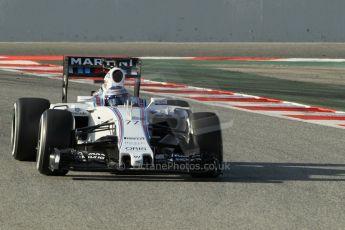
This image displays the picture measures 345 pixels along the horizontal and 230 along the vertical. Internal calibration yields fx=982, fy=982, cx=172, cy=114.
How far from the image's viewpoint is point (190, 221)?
7.89 meters

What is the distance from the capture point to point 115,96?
1077 cm

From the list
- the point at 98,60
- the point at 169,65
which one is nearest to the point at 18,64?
the point at 169,65

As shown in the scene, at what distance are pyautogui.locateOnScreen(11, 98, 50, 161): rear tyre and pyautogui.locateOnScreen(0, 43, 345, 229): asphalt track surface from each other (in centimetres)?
13

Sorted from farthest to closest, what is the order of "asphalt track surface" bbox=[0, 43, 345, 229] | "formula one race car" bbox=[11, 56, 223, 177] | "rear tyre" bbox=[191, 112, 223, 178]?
"rear tyre" bbox=[191, 112, 223, 178] → "formula one race car" bbox=[11, 56, 223, 177] → "asphalt track surface" bbox=[0, 43, 345, 229]

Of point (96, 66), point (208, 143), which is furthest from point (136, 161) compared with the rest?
point (96, 66)

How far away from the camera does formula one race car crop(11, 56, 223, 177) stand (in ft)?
31.7

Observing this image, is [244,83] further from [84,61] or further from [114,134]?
[114,134]

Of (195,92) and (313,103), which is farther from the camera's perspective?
(195,92)

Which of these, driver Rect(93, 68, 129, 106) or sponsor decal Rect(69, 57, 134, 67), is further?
sponsor decal Rect(69, 57, 134, 67)

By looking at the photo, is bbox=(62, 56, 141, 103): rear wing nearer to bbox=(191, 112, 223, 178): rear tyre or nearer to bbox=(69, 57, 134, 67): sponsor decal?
bbox=(69, 57, 134, 67): sponsor decal

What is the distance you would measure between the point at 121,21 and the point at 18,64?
4065 mm

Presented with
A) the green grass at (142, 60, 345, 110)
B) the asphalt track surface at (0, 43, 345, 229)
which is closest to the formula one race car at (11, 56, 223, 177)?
the asphalt track surface at (0, 43, 345, 229)

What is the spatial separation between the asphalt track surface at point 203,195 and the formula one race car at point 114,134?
0.18 meters

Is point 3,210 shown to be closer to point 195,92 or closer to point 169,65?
point 195,92
